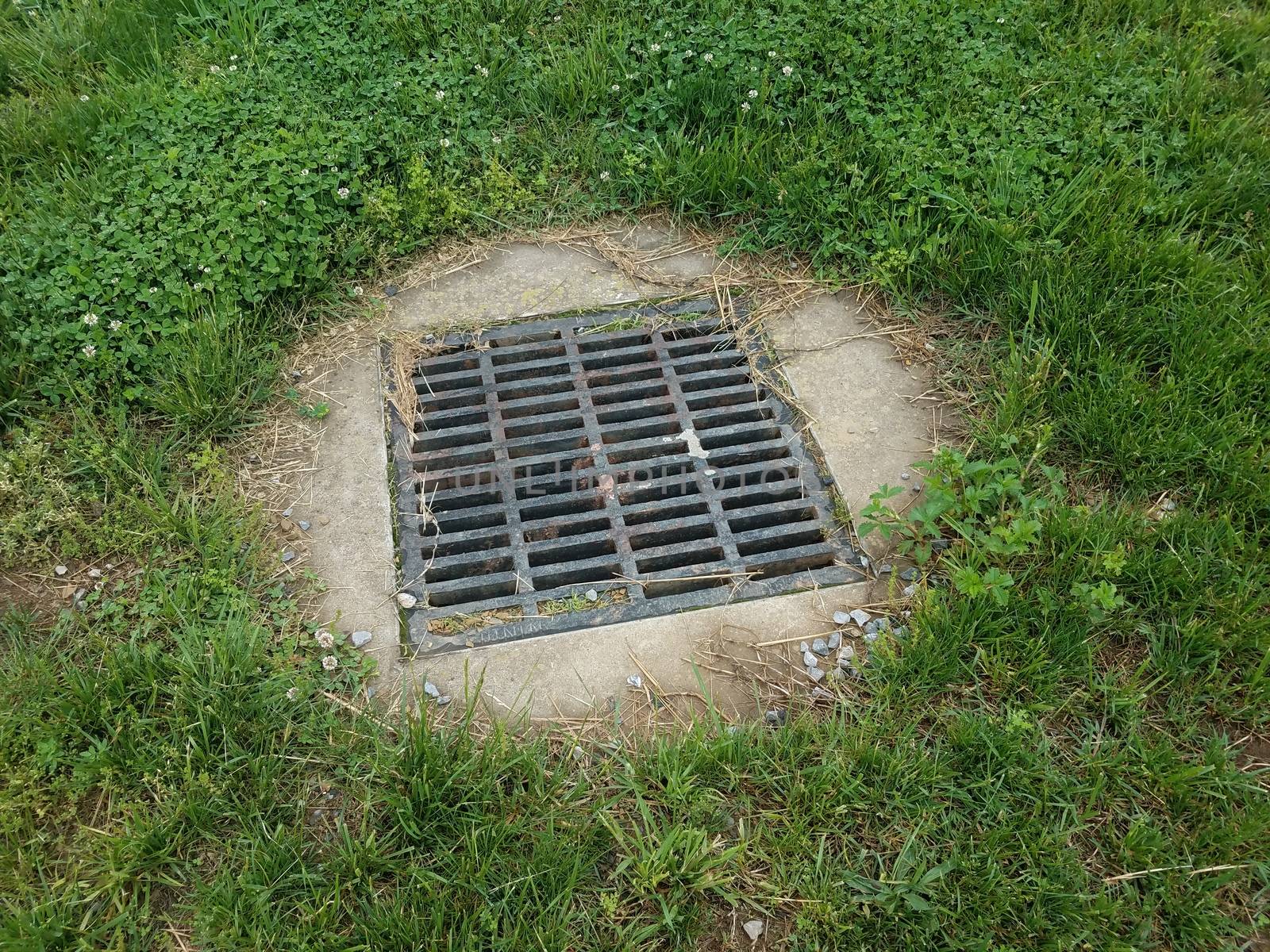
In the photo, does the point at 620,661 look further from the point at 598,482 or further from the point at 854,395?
the point at 854,395

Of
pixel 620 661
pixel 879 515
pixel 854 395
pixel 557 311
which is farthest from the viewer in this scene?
pixel 557 311

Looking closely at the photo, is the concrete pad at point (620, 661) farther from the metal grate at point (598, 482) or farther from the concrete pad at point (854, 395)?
the concrete pad at point (854, 395)

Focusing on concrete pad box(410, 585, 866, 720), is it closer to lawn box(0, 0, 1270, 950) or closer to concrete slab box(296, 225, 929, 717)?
concrete slab box(296, 225, 929, 717)

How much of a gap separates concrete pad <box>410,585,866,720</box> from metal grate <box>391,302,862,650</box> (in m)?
0.05

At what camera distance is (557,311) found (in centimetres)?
339

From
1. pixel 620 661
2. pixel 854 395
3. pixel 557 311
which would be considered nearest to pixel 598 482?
pixel 620 661

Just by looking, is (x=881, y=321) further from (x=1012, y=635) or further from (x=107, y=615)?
(x=107, y=615)

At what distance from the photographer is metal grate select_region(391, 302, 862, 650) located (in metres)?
2.72

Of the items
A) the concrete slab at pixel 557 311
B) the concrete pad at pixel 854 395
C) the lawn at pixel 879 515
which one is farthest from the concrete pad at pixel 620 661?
the concrete pad at pixel 854 395

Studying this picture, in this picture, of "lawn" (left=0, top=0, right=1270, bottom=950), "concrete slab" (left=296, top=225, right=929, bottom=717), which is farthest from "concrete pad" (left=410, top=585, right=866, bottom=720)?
→ "lawn" (left=0, top=0, right=1270, bottom=950)

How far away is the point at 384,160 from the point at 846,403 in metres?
1.90

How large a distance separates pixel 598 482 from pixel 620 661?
605 mm

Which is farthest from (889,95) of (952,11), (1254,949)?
(1254,949)

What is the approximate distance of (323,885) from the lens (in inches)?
83.8
